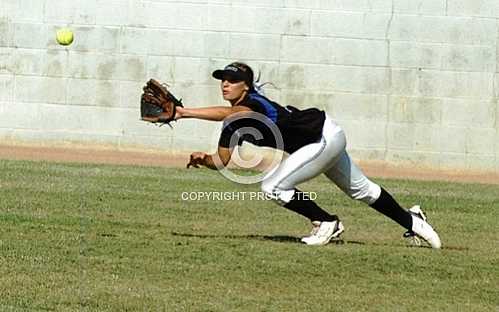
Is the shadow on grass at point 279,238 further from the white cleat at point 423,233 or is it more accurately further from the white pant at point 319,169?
the white pant at point 319,169

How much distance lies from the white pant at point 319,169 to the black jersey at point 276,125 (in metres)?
0.06

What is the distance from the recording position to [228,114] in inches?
318

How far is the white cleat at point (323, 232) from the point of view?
27.8ft

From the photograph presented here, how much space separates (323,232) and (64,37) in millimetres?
9045

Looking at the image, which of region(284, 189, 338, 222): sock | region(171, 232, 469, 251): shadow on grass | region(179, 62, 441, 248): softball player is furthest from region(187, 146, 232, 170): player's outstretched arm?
region(171, 232, 469, 251): shadow on grass

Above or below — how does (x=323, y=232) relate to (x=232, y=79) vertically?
below

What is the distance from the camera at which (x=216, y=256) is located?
303 inches

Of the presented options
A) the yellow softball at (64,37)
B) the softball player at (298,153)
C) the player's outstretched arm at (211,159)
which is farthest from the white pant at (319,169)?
the yellow softball at (64,37)

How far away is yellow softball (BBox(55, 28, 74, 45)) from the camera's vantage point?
54.7ft

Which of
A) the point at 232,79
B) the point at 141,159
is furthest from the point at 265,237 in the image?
the point at 141,159

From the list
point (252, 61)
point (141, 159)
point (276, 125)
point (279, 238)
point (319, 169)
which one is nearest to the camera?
point (276, 125)

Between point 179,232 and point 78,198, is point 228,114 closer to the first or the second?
point 179,232

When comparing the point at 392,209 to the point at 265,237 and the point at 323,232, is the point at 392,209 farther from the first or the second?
the point at 265,237

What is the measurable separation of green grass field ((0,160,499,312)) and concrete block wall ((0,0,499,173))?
4.99m
